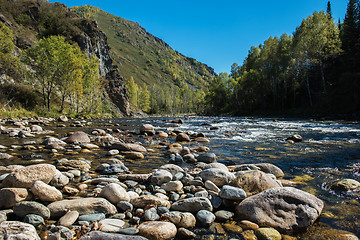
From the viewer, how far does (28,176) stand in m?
3.19

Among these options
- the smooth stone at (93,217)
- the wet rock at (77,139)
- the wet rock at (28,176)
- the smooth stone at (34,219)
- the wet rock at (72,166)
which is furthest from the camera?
the wet rock at (77,139)

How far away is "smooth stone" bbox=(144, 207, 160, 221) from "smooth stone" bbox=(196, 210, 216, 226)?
623 millimetres

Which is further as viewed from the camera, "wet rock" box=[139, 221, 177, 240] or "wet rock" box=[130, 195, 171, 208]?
"wet rock" box=[130, 195, 171, 208]

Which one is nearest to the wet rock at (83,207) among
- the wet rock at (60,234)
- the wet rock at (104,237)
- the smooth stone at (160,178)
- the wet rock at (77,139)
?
the wet rock at (60,234)

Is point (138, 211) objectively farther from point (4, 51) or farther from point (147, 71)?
point (147, 71)

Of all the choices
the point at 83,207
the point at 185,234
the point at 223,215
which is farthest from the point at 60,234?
the point at 223,215

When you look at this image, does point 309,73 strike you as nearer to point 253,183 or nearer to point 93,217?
point 253,183

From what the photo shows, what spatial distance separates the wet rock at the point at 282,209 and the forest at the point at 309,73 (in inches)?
1055

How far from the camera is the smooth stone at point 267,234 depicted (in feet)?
7.58

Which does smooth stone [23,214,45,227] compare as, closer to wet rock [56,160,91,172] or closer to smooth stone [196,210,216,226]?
smooth stone [196,210,216,226]

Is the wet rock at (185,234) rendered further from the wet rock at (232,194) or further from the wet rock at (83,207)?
the wet rock at (83,207)

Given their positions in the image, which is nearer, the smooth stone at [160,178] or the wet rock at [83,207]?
the wet rock at [83,207]

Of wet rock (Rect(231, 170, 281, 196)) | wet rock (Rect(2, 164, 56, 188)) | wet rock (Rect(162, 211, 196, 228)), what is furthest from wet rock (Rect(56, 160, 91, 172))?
wet rock (Rect(231, 170, 281, 196))

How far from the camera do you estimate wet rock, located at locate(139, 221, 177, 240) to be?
7.14 feet
